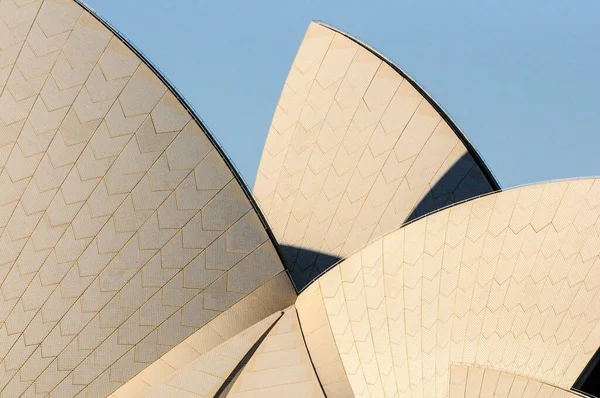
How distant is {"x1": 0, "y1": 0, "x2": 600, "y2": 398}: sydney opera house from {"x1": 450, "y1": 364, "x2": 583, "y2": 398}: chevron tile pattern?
0.03m

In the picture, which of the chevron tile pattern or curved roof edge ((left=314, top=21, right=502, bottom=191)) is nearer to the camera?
the chevron tile pattern

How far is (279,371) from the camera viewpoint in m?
16.4

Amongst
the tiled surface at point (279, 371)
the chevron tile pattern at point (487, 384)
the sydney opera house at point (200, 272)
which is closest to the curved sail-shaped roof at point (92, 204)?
the sydney opera house at point (200, 272)

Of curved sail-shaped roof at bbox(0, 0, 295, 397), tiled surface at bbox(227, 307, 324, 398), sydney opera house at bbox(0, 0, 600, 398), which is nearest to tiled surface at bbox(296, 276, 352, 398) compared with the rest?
sydney opera house at bbox(0, 0, 600, 398)

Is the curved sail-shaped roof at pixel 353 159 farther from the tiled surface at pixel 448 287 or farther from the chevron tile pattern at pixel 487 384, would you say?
the chevron tile pattern at pixel 487 384

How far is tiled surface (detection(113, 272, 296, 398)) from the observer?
16016 mm

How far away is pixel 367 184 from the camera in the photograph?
22.3 meters

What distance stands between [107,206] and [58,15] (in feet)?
10.7

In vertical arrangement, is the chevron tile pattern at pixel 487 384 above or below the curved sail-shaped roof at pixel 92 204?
below

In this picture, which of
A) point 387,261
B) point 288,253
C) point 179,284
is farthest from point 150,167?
point 288,253

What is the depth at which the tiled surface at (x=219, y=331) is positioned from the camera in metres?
16.0

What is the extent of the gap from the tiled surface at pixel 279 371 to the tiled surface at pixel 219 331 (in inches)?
16.5

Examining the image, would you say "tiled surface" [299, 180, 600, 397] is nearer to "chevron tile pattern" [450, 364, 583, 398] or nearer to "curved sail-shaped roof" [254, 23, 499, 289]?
"chevron tile pattern" [450, 364, 583, 398]

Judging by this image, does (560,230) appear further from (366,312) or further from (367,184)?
(367,184)
